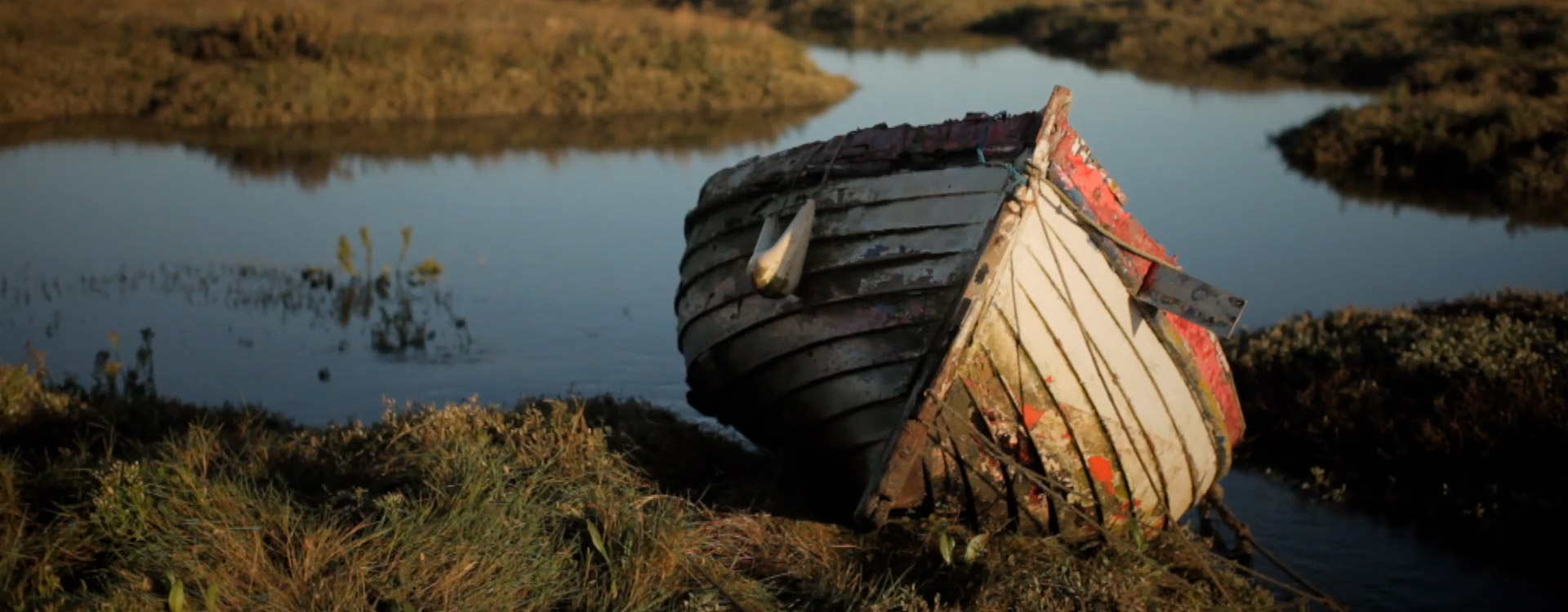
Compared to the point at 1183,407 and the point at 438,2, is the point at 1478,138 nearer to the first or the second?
the point at 1183,407

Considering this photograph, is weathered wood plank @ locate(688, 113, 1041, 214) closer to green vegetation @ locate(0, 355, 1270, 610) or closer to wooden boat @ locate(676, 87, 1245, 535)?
wooden boat @ locate(676, 87, 1245, 535)

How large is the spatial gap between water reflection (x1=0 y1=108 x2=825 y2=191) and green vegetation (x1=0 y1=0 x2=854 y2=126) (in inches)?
12.4

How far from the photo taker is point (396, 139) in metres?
17.5

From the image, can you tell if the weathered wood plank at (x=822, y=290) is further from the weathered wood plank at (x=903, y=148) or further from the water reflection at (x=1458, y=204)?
the water reflection at (x=1458, y=204)

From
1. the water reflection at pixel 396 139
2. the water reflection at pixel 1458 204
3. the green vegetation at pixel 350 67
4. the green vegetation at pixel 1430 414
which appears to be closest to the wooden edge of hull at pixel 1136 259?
the green vegetation at pixel 1430 414

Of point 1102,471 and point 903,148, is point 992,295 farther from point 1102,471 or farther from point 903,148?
point 1102,471

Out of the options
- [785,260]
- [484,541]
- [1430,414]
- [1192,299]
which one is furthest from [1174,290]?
[1430,414]

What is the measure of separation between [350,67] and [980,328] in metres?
15.9

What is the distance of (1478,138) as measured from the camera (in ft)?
51.4

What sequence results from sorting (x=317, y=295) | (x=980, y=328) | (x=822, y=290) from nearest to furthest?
(x=980, y=328), (x=822, y=290), (x=317, y=295)

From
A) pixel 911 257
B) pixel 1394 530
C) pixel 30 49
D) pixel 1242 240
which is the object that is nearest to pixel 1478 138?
pixel 1242 240

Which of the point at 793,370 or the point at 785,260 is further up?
the point at 785,260

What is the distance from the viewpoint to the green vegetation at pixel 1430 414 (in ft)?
21.2

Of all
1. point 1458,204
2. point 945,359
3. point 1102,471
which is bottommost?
point 1102,471
